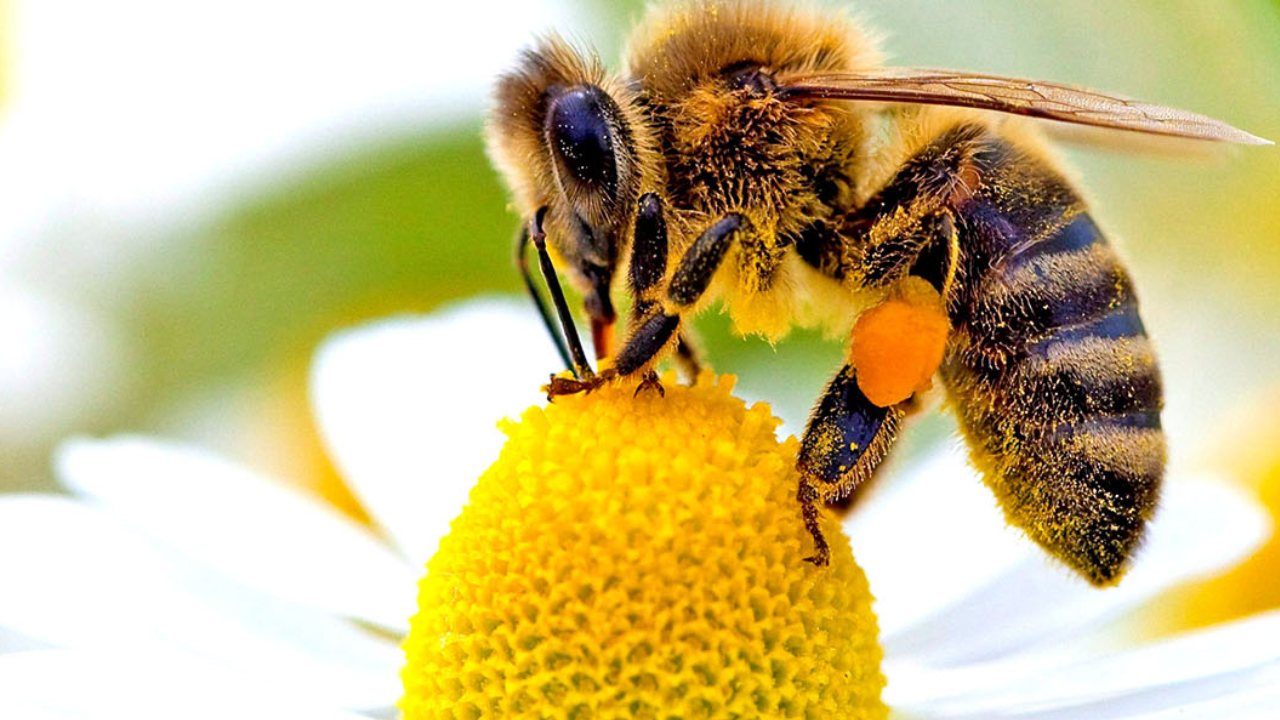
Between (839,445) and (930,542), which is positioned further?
(930,542)

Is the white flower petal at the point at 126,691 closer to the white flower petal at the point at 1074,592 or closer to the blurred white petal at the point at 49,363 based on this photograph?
the white flower petal at the point at 1074,592


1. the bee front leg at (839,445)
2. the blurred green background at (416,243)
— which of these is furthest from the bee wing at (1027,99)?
the blurred green background at (416,243)

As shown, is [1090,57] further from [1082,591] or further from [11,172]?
[11,172]

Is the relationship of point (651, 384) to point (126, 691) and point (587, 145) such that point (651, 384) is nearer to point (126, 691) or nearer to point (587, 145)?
point (587, 145)

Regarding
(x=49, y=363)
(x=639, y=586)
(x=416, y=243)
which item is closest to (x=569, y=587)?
(x=639, y=586)

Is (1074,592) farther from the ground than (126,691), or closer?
farther from the ground

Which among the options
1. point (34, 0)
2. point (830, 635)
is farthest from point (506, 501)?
point (34, 0)
